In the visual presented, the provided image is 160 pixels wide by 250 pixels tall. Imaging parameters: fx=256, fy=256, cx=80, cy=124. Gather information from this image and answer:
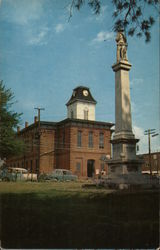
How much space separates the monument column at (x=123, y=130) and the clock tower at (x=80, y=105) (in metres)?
17.5

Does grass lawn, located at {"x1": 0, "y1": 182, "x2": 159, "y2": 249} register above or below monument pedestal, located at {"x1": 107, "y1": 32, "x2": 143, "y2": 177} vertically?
below

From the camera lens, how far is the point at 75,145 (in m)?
25.2

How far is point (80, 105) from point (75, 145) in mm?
8069

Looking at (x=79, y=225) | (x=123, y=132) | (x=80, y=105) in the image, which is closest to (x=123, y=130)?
(x=123, y=132)

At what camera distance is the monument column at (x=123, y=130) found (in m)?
11.0

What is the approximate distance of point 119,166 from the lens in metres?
11.1

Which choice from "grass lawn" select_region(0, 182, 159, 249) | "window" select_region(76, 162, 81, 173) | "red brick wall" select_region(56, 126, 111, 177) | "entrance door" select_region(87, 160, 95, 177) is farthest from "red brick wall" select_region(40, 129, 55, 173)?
"grass lawn" select_region(0, 182, 159, 249)

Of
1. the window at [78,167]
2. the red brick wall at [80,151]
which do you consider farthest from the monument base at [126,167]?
the window at [78,167]

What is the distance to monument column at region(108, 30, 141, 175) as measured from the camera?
11.0 metres

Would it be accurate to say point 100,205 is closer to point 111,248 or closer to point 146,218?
point 146,218

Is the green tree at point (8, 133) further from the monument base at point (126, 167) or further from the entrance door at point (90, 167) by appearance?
the entrance door at point (90, 167)

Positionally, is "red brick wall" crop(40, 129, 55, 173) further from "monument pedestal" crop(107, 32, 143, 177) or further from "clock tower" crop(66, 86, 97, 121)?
"clock tower" crop(66, 86, 97, 121)

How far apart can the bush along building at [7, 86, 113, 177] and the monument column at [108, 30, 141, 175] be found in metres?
5.27

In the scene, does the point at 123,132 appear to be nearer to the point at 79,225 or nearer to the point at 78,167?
the point at 79,225
